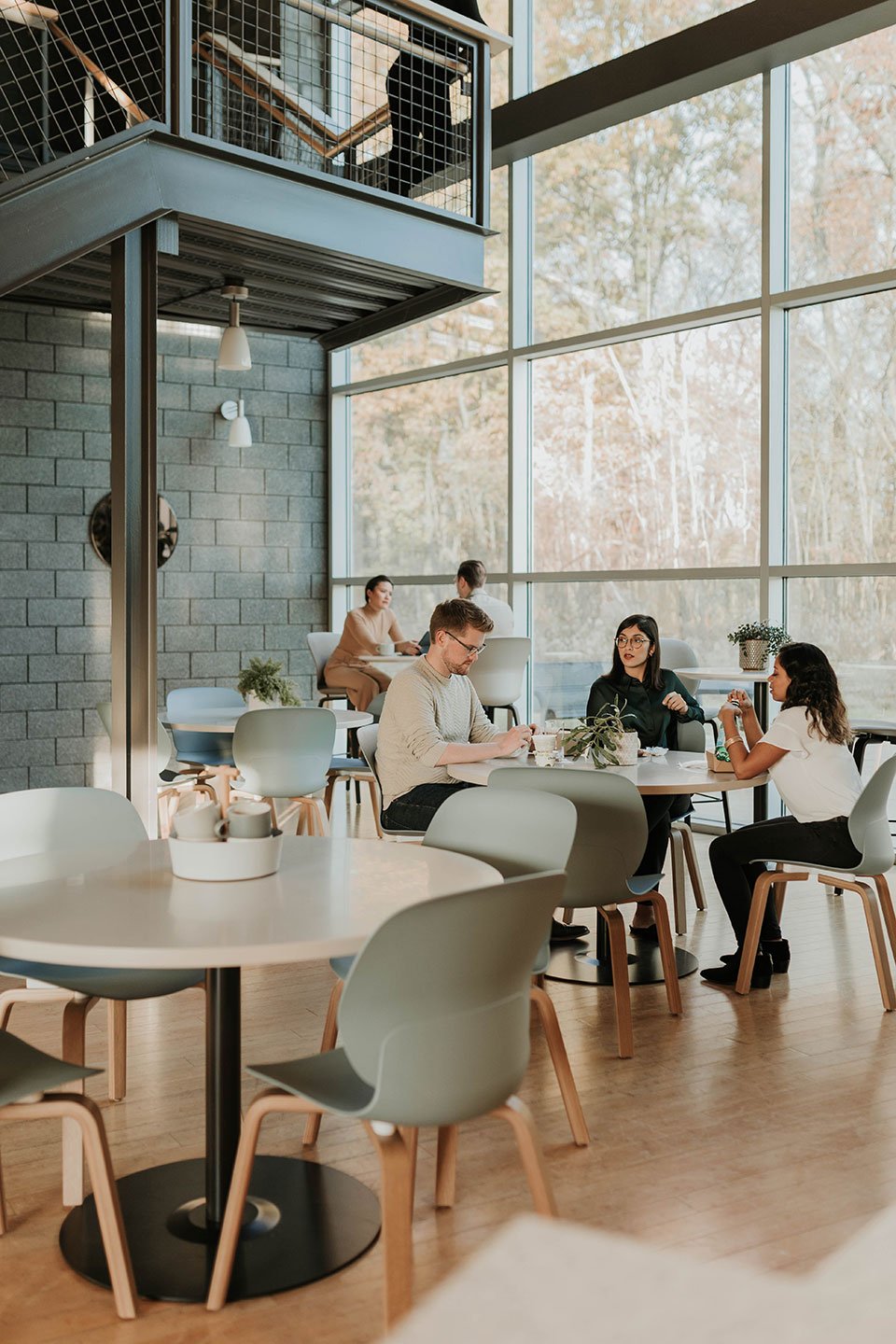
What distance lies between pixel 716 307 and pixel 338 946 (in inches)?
236

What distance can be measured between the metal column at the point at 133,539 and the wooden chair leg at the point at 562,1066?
7.59ft

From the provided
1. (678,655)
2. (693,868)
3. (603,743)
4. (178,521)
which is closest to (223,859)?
(603,743)

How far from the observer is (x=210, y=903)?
2.46m

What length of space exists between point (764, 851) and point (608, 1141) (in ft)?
4.86

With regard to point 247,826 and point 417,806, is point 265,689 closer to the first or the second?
point 417,806

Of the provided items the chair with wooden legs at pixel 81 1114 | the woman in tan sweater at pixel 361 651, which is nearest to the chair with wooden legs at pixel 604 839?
the chair with wooden legs at pixel 81 1114

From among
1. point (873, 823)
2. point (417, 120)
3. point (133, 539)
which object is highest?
point (417, 120)

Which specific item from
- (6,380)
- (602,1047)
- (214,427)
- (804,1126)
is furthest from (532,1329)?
(214,427)

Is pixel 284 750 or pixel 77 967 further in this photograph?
pixel 284 750

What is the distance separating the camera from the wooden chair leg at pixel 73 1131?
9.26 feet

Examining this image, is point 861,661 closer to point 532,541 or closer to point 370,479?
point 532,541

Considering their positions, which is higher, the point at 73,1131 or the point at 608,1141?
the point at 73,1131

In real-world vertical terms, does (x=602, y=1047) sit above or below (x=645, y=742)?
below

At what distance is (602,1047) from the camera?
3842 millimetres
